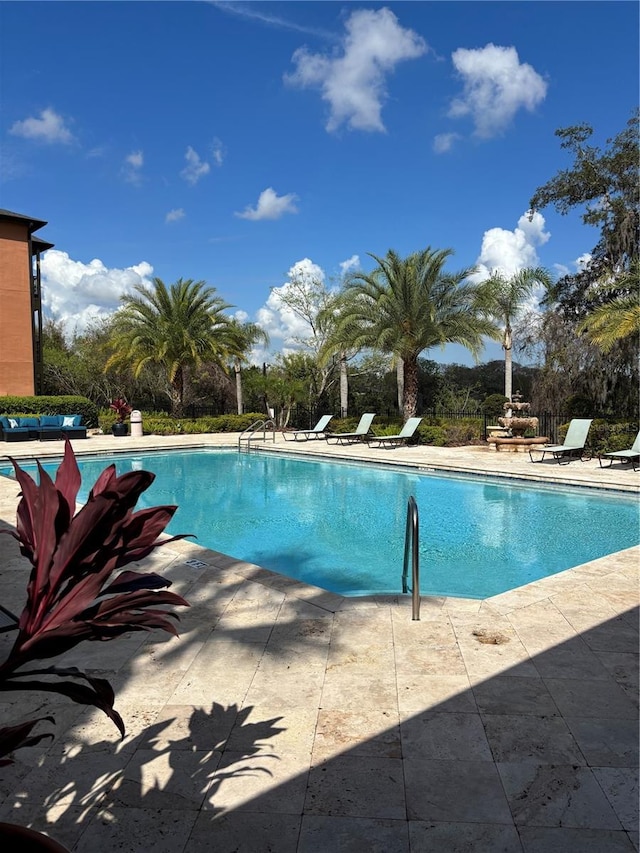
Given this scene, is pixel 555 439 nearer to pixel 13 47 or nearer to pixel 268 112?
pixel 268 112

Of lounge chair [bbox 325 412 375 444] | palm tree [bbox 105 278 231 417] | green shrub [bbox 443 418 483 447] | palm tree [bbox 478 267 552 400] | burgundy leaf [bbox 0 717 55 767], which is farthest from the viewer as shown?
palm tree [bbox 105 278 231 417]

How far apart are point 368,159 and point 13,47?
12050 mm

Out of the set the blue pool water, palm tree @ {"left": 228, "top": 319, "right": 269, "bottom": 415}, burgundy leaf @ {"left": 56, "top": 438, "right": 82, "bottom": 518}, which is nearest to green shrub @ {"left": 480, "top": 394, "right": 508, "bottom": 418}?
palm tree @ {"left": 228, "top": 319, "right": 269, "bottom": 415}

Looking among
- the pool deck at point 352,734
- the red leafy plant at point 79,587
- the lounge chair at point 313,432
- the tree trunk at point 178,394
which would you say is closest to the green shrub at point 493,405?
the lounge chair at point 313,432

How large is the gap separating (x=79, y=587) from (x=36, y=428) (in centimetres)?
2061

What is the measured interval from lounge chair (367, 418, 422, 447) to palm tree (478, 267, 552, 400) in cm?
358

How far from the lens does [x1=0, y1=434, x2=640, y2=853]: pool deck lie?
82.5 inches

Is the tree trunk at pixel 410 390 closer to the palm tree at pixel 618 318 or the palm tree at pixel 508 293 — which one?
the palm tree at pixel 508 293

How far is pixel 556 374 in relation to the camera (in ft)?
67.3

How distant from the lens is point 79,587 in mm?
1368

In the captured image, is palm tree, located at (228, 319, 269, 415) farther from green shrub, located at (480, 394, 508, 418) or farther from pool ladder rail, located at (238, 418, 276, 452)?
green shrub, located at (480, 394, 508, 418)

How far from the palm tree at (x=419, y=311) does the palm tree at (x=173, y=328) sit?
7322 millimetres

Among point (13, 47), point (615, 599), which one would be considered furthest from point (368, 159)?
point (615, 599)

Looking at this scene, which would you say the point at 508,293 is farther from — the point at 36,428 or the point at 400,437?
the point at 36,428
